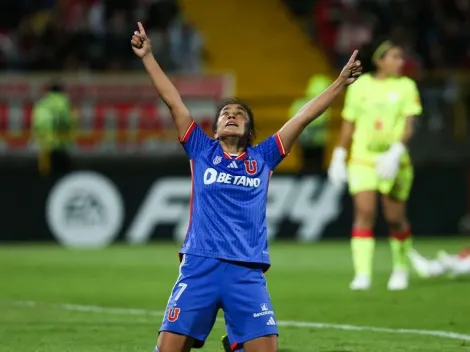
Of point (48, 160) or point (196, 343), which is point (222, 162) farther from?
point (48, 160)

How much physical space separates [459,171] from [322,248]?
3075 mm

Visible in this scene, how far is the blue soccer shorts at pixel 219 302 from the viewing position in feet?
23.2

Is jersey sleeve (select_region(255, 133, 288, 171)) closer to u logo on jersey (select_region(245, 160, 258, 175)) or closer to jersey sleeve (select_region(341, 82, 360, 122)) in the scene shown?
u logo on jersey (select_region(245, 160, 258, 175))

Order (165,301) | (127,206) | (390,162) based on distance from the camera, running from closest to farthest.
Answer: (165,301) < (390,162) < (127,206)

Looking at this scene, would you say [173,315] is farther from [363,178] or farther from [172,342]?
[363,178]

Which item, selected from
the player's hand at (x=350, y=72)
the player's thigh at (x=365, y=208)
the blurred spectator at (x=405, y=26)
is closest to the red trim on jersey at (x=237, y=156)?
the player's hand at (x=350, y=72)

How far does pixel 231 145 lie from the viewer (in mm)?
7488

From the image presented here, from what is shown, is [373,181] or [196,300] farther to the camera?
[373,181]

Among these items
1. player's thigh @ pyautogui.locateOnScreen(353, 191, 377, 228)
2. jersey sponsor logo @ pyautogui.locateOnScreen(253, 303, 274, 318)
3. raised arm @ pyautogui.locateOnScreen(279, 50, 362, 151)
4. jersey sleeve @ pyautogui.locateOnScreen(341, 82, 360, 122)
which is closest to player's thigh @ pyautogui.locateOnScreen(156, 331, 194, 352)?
jersey sponsor logo @ pyautogui.locateOnScreen(253, 303, 274, 318)

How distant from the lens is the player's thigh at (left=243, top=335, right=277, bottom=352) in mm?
7016

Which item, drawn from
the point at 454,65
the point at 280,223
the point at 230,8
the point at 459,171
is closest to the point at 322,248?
the point at 280,223

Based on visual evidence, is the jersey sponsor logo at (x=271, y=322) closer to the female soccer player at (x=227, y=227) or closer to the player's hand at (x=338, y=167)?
the female soccer player at (x=227, y=227)

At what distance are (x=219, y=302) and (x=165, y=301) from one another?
506cm

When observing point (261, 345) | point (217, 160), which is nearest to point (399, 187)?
point (217, 160)
